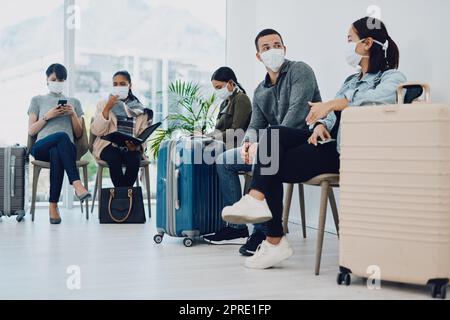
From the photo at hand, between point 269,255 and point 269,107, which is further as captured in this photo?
point 269,107

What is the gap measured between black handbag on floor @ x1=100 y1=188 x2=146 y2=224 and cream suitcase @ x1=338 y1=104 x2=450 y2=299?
2.16m

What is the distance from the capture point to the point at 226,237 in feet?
11.1

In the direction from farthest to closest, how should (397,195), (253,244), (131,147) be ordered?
(131,147) < (253,244) < (397,195)

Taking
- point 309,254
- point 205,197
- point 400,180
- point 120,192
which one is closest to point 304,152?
point 400,180

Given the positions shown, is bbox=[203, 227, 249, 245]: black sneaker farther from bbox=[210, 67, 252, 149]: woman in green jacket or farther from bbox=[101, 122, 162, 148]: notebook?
bbox=[101, 122, 162, 148]: notebook

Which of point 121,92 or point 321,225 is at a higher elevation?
point 121,92

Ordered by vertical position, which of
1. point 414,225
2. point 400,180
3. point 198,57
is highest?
point 198,57

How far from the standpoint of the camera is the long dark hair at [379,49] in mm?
2609

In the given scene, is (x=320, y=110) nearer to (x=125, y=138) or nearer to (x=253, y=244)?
(x=253, y=244)

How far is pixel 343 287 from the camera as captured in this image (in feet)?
7.59

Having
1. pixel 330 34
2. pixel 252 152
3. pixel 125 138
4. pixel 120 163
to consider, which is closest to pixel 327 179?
pixel 252 152

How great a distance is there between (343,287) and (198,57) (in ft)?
13.2

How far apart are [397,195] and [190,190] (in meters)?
1.36
